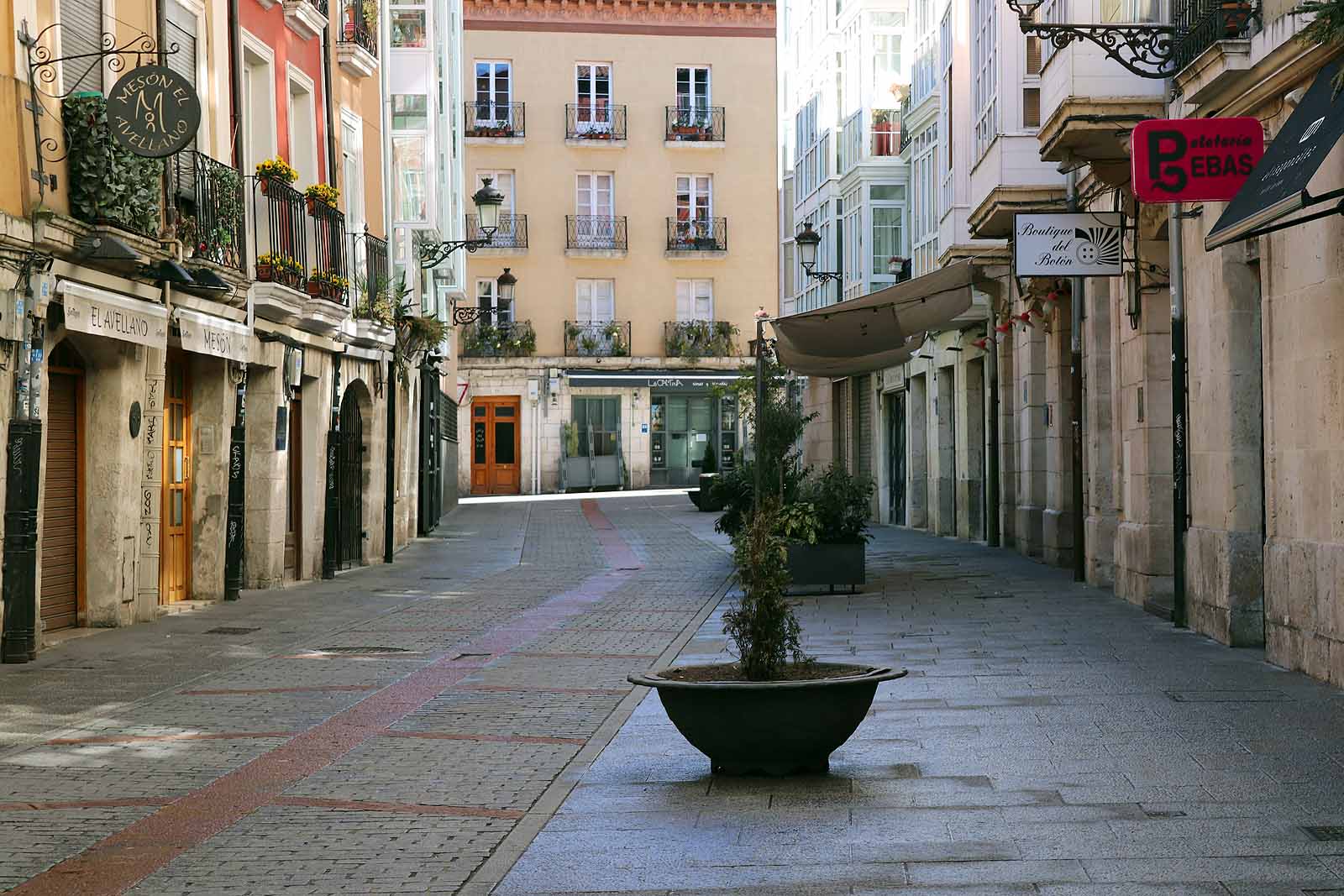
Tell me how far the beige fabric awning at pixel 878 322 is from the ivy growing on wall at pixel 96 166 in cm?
715

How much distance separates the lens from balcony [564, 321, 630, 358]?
52.2 m

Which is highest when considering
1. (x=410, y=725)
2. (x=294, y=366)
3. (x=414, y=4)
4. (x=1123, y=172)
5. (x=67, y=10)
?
(x=414, y=4)

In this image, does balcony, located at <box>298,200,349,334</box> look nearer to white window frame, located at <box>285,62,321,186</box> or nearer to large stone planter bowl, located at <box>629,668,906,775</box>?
white window frame, located at <box>285,62,321,186</box>

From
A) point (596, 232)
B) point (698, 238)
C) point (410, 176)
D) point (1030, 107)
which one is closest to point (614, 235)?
point (596, 232)

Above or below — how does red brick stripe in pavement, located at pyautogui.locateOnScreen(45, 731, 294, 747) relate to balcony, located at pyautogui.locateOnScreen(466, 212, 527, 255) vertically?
below

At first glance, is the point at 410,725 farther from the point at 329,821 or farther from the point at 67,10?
the point at 67,10

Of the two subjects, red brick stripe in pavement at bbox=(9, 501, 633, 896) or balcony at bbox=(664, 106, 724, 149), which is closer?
red brick stripe in pavement at bbox=(9, 501, 633, 896)

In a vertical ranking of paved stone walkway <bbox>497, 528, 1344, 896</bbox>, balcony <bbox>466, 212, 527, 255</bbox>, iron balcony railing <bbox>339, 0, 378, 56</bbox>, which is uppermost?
balcony <bbox>466, 212, 527, 255</bbox>

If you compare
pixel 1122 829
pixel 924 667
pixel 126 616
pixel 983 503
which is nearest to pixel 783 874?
pixel 1122 829

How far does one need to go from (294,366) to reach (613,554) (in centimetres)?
709

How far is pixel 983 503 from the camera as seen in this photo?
26906 millimetres

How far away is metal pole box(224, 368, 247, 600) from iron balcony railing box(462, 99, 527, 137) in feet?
114

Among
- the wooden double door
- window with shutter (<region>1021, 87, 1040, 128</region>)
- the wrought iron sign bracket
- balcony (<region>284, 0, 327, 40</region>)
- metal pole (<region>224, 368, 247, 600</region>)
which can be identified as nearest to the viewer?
the wrought iron sign bracket

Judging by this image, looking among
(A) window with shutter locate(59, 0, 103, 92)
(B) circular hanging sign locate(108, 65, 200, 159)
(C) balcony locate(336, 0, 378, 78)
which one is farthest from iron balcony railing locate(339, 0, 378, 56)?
(B) circular hanging sign locate(108, 65, 200, 159)
